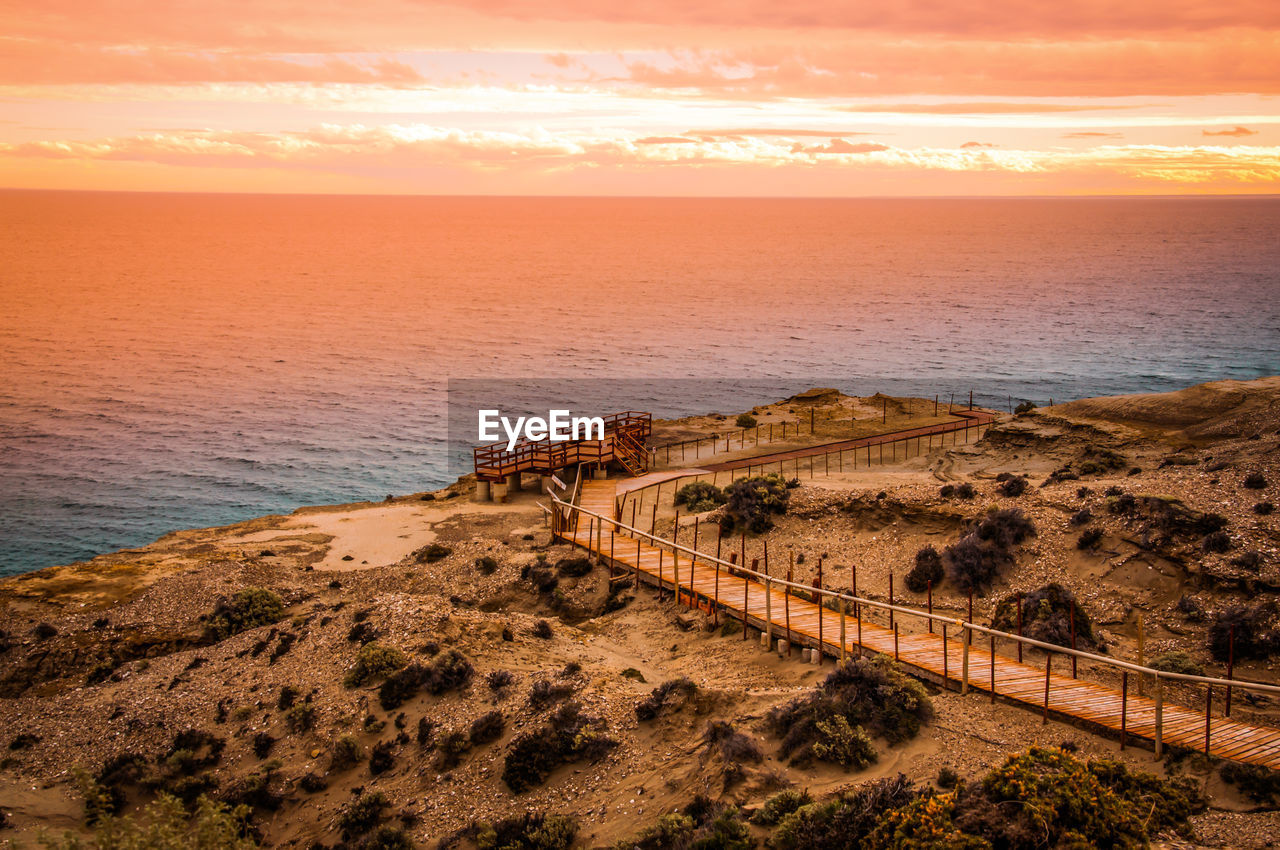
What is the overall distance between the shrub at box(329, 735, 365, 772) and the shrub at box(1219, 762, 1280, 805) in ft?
49.0

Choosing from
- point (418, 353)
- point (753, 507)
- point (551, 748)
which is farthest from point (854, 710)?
point (418, 353)

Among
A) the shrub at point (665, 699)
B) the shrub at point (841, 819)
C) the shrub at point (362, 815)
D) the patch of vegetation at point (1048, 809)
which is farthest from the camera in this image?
the shrub at point (665, 699)

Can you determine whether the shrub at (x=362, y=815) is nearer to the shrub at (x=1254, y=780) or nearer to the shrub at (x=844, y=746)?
the shrub at (x=844, y=746)

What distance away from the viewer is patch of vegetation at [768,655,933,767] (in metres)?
14.9

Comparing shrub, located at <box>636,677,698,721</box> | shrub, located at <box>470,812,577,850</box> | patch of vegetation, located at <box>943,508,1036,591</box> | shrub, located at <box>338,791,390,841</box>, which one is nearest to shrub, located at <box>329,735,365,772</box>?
shrub, located at <box>338,791,390,841</box>

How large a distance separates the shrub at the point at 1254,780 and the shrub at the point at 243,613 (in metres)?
23.1

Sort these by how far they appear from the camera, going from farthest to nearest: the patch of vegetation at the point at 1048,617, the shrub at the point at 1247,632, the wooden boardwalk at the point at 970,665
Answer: the patch of vegetation at the point at 1048,617, the shrub at the point at 1247,632, the wooden boardwalk at the point at 970,665

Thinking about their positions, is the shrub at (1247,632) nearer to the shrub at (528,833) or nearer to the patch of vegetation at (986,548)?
the patch of vegetation at (986,548)

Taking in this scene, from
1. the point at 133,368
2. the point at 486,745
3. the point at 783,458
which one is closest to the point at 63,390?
the point at 133,368

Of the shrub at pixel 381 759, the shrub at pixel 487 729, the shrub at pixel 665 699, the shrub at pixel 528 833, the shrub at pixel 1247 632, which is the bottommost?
the shrub at pixel 381 759

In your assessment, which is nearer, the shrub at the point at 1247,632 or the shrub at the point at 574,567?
the shrub at the point at 1247,632

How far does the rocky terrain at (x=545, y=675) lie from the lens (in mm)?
14742

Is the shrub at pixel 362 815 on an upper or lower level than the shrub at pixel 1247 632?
lower

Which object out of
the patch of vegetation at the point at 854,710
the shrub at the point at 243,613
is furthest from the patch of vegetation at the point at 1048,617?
the shrub at the point at 243,613
